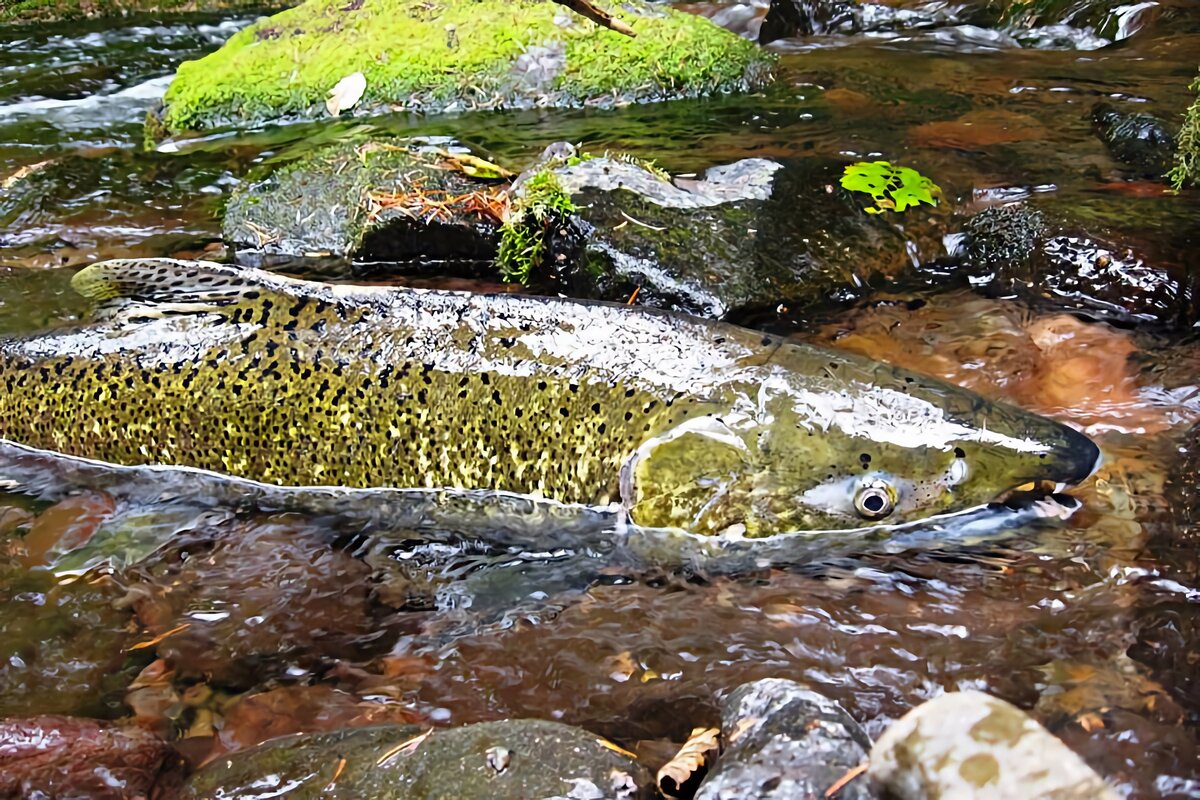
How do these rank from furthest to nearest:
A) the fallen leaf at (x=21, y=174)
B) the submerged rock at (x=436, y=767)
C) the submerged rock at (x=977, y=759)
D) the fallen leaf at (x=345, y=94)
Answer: the fallen leaf at (x=345, y=94), the fallen leaf at (x=21, y=174), the submerged rock at (x=436, y=767), the submerged rock at (x=977, y=759)

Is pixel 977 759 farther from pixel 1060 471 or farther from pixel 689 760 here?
pixel 1060 471

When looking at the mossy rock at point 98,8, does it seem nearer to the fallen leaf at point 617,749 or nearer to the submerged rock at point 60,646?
the submerged rock at point 60,646

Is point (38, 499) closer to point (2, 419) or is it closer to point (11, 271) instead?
point (2, 419)

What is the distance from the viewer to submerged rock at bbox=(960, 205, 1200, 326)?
4.77 metres

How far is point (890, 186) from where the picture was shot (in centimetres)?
600

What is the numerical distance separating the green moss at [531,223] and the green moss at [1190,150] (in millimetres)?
3532

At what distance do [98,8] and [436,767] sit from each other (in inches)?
725

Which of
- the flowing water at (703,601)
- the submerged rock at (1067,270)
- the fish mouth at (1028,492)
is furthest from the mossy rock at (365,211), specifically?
the fish mouth at (1028,492)

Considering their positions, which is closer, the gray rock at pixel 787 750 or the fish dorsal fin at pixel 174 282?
the gray rock at pixel 787 750

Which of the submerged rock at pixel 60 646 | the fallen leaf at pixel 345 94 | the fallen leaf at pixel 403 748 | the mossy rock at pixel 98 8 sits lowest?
the submerged rock at pixel 60 646

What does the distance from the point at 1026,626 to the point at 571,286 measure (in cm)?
329

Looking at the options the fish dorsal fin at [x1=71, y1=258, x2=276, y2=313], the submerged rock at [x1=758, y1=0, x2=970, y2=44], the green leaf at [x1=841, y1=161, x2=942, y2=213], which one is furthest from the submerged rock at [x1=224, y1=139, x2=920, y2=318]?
the submerged rock at [x1=758, y1=0, x2=970, y2=44]

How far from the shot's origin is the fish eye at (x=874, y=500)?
10.9 ft

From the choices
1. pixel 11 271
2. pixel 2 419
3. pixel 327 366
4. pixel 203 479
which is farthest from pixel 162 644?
pixel 11 271
